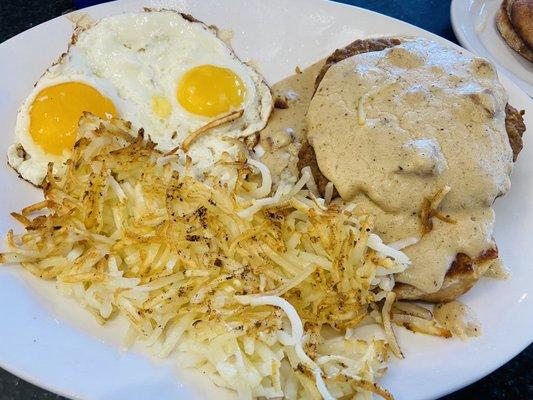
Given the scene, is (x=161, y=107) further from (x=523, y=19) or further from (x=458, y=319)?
(x=523, y=19)

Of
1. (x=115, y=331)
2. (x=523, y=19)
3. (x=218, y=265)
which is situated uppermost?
(x=523, y=19)

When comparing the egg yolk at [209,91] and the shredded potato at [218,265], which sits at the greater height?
the egg yolk at [209,91]

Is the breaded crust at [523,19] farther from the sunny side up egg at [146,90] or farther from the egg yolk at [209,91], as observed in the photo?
the egg yolk at [209,91]

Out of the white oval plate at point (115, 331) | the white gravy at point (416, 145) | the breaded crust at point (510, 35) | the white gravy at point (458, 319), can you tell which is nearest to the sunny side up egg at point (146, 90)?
the white oval plate at point (115, 331)

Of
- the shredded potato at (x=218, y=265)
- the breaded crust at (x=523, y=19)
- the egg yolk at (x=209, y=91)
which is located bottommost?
the shredded potato at (x=218, y=265)

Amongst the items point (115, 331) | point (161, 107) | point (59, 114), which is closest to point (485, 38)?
point (161, 107)

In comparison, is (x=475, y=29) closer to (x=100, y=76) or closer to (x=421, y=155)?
(x=421, y=155)
